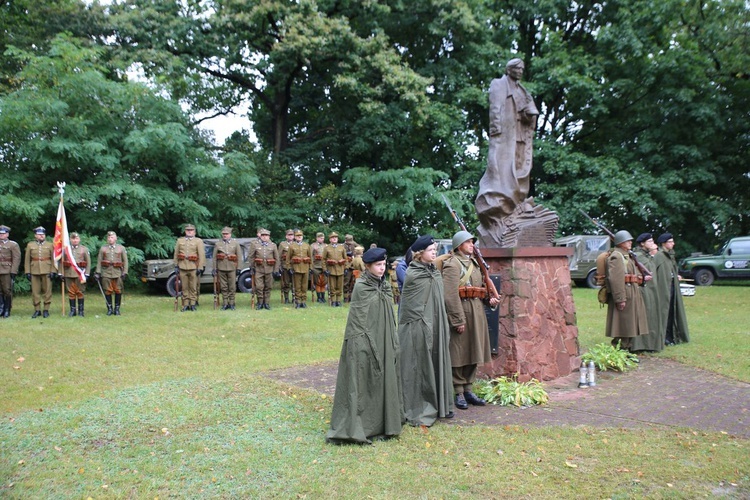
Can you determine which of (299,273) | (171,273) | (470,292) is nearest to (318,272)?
(299,273)

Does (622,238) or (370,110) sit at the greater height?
(370,110)

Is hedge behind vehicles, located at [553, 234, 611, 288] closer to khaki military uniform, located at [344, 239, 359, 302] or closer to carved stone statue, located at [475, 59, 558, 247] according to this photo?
khaki military uniform, located at [344, 239, 359, 302]

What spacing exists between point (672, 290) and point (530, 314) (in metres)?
4.58

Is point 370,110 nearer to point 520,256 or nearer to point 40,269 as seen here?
point 40,269

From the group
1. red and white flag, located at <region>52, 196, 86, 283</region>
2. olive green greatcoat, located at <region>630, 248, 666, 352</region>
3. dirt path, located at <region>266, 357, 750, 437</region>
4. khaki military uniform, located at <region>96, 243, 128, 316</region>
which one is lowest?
dirt path, located at <region>266, 357, 750, 437</region>

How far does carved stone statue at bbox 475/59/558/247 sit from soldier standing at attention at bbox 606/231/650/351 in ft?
5.32

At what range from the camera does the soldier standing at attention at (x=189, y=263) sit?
582 inches

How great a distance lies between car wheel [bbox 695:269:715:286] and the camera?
2323 centimetres

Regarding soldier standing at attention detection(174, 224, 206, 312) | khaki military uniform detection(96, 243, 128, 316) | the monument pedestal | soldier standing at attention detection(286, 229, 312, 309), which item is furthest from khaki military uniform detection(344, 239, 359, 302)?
the monument pedestal

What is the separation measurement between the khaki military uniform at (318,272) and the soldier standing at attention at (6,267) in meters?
7.43

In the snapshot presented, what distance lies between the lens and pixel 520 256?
7.96m

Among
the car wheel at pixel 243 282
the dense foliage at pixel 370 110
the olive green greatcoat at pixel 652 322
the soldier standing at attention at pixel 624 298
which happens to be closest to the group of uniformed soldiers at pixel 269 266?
the car wheel at pixel 243 282

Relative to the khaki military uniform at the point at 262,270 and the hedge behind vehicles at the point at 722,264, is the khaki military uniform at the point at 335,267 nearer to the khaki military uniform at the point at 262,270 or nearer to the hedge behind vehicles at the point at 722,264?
the khaki military uniform at the point at 262,270

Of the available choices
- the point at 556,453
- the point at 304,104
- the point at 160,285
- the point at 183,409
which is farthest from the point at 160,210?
the point at 556,453
